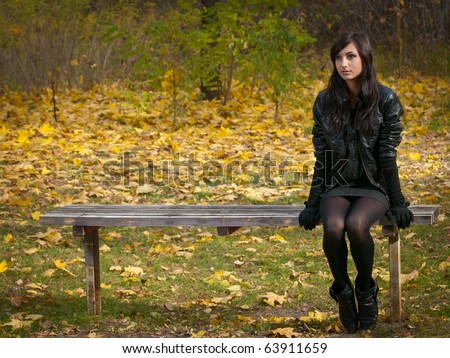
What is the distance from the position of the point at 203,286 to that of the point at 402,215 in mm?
1631

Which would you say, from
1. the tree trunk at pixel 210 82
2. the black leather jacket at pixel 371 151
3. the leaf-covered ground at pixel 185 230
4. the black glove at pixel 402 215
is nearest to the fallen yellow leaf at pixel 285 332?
the leaf-covered ground at pixel 185 230

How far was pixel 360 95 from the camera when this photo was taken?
171 inches

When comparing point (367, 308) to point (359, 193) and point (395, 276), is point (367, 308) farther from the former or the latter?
point (359, 193)

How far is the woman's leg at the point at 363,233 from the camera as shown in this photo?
407 centimetres

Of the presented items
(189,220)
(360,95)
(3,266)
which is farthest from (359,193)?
(3,266)

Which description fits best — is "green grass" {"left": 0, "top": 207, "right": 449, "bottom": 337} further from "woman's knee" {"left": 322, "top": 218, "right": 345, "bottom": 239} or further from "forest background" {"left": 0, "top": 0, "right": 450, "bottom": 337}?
"woman's knee" {"left": 322, "top": 218, "right": 345, "bottom": 239}

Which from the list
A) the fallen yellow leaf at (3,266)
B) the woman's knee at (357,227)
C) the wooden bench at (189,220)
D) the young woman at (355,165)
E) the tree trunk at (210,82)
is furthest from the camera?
the tree trunk at (210,82)

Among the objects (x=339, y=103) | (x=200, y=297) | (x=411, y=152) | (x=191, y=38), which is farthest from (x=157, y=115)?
(x=339, y=103)

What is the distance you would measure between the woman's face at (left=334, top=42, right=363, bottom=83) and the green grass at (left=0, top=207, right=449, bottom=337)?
1.29 meters

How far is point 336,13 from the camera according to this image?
1739 cm

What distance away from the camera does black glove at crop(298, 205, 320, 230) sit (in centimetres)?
432

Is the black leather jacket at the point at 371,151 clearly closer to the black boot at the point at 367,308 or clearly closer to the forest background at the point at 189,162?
the black boot at the point at 367,308

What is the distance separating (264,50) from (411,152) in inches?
113
